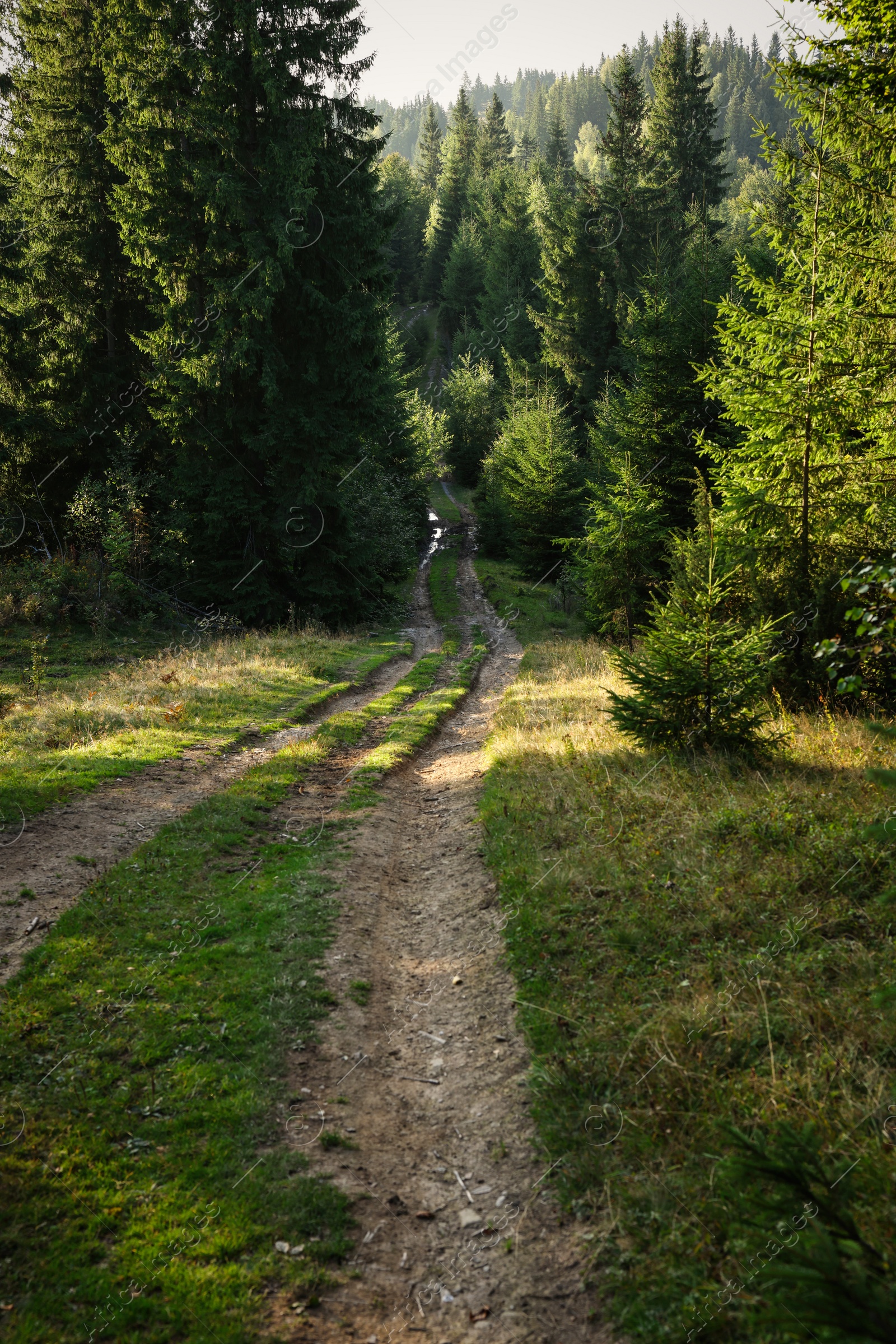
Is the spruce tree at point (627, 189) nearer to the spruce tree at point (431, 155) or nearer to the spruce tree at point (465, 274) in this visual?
the spruce tree at point (465, 274)

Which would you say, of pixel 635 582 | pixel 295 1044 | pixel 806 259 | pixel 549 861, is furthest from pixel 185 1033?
pixel 635 582

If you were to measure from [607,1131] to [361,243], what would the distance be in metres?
27.2

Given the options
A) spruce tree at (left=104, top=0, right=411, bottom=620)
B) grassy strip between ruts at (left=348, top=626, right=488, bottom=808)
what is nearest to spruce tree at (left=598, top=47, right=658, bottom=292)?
spruce tree at (left=104, top=0, right=411, bottom=620)

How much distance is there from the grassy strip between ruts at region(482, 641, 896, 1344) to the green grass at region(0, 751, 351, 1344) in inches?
75.3

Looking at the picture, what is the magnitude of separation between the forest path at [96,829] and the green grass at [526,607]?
13970mm

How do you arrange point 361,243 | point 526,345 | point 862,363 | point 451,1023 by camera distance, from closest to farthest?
point 451,1023 < point 862,363 < point 361,243 < point 526,345

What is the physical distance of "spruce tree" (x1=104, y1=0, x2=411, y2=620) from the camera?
71.5 ft

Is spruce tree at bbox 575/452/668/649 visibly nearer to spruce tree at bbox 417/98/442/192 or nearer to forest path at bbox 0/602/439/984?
forest path at bbox 0/602/439/984

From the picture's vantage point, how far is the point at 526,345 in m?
63.4

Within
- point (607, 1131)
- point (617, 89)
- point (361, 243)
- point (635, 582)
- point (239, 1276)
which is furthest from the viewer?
point (617, 89)

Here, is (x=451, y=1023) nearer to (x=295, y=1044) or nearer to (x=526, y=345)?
(x=295, y=1044)

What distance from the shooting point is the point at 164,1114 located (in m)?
5.05

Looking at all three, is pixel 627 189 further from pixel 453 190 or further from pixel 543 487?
pixel 453 190

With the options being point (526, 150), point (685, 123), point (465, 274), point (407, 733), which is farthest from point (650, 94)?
point (407, 733)
